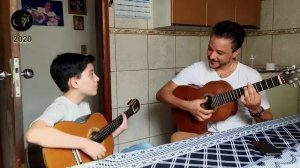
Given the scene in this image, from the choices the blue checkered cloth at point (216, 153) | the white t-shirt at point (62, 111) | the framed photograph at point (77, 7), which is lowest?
the blue checkered cloth at point (216, 153)

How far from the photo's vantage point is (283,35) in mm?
2361

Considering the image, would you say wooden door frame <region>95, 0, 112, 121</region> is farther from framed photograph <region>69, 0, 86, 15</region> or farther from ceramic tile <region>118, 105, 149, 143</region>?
framed photograph <region>69, 0, 86, 15</region>

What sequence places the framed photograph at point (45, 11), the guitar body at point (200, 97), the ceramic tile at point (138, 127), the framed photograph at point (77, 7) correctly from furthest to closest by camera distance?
the framed photograph at point (77, 7)
the framed photograph at point (45, 11)
the ceramic tile at point (138, 127)
the guitar body at point (200, 97)

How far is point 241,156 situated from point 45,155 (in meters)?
0.70

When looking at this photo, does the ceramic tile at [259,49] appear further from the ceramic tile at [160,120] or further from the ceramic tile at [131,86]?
the ceramic tile at [131,86]

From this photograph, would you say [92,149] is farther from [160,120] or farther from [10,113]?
[160,120]

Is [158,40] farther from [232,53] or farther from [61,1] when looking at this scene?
[61,1]

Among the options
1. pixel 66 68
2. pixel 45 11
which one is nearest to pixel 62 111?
pixel 66 68

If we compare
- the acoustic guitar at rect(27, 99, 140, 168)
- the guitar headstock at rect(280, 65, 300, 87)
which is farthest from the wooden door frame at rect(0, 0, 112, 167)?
the guitar headstock at rect(280, 65, 300, 87)

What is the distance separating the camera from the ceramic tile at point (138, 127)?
2170mm

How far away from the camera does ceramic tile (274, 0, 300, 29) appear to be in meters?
2.26

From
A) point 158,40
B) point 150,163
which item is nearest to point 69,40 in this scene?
point 158,40

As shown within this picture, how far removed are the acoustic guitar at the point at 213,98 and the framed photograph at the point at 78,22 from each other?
1.60m

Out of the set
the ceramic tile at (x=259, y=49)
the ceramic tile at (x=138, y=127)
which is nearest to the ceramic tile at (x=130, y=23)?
the ceramic tile at (x=138, y=127)
